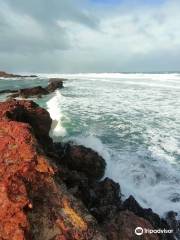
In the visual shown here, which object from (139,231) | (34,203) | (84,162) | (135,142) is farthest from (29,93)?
(34,203)

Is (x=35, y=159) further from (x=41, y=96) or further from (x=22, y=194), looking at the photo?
(x=41, y=96)

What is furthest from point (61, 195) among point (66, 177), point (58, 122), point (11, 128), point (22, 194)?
point (58, 122)

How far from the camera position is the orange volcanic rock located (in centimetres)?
457

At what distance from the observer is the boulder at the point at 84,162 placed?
991cm

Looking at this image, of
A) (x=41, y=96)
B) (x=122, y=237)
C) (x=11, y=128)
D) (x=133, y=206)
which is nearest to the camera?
(x=122, y=237)

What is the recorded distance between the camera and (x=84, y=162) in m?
10.0

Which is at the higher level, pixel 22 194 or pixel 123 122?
pixel 22 194

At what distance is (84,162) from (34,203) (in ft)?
16.8

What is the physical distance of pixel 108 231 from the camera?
5730 millimetres

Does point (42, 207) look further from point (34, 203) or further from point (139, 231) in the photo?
point (139, 231)

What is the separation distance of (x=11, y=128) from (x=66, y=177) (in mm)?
2193

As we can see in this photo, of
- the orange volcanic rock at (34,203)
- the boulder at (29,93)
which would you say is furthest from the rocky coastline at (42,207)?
the boulder at (29,93)

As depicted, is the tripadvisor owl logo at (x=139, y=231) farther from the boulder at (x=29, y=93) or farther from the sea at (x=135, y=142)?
the boulder at (x=29, y=93)

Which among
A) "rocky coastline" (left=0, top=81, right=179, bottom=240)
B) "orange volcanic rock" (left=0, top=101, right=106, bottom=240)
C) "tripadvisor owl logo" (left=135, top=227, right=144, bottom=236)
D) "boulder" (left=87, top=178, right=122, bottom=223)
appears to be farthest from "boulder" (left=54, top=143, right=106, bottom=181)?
"orange volcanic rock" (left=0, top=101, right=106, bottom=240)
